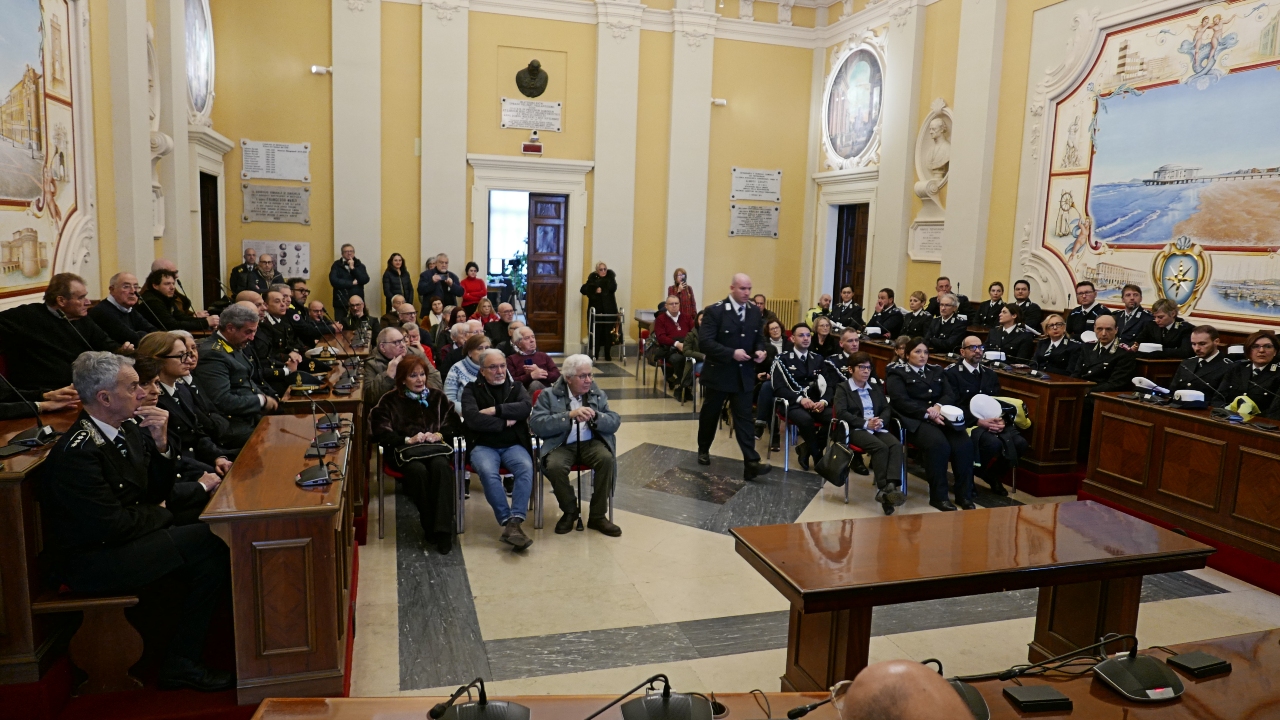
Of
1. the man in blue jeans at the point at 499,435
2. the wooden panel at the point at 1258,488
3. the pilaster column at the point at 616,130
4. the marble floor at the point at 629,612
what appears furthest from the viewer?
the pilaster column at the point at 616,130

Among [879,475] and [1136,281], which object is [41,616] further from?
[1136,281]

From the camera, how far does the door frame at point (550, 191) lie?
1227 centimetres

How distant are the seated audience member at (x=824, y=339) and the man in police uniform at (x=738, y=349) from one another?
5.52 feet

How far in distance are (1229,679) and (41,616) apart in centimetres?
384

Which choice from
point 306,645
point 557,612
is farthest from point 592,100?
point 306,645

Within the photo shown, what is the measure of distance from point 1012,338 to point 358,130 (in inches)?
350

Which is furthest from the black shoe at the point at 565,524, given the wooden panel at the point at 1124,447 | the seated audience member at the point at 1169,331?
the seated audience member at the point at 1169,331

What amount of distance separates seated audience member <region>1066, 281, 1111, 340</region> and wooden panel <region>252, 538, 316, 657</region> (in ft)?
25.4

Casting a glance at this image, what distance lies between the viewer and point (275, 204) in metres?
11.5

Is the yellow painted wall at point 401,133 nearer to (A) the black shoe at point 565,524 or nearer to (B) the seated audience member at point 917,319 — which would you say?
(B) the seated audience member at point 917,319

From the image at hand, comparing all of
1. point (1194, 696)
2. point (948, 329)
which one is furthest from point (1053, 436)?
point (1194, 696)

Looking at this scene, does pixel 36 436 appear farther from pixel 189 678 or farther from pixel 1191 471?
pixel 1191 471

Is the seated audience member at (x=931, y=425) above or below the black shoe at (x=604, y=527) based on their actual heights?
above

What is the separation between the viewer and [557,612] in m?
4.17
